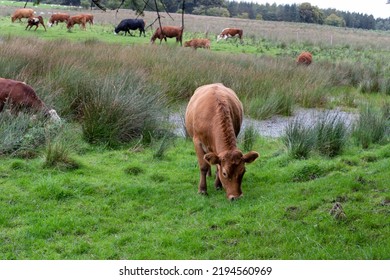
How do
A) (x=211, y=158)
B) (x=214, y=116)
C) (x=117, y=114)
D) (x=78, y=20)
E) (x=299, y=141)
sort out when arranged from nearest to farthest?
1. (x=211, y=158)
2. (x=214, y=116)
3. (x=299, y=141)
4. (x=117, y=114)
5. (x=78, y=20)

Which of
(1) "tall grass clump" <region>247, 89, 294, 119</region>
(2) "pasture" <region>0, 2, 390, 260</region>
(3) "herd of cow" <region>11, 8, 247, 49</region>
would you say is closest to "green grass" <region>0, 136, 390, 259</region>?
(2) "pasture" <region>0, 2, 390, 260</region>

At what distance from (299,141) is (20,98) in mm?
5091

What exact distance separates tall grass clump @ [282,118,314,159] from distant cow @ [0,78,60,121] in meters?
4.17

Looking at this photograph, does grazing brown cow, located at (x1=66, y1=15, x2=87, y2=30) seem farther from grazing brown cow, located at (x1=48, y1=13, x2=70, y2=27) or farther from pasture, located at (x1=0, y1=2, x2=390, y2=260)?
pasture, located at (x1=0, y1=2, x2=390, y2=260)

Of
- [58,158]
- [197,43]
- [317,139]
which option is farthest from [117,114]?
[197,43]

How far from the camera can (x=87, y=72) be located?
39.9 ft

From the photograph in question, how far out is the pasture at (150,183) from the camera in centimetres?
540

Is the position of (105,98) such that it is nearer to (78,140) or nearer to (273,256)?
(78,140)

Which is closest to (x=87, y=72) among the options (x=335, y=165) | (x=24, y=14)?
(x=335, y=165)

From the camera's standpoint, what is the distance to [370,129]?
33.0 ft

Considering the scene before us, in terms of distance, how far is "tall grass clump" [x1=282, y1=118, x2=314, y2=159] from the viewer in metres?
8.76

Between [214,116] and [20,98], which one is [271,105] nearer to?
[20,98]

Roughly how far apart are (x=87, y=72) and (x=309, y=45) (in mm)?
26473

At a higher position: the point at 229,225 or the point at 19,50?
the point at 19,50
